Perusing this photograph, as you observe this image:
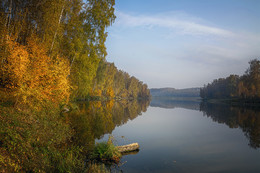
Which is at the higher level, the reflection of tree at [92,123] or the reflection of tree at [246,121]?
the reflection of tree at [92,123]

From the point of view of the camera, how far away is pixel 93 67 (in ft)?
66.6

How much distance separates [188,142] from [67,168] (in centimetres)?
1150

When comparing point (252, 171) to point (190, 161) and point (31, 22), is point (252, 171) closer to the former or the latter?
point (190, 161)

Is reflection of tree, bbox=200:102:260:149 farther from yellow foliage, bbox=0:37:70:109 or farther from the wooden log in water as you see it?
yellow foliage, bbox=0:37:70:109

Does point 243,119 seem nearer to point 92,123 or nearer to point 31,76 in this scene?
point 92,123

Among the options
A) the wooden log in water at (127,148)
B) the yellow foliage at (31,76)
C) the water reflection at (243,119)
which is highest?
the yellow foliage at (31,76)

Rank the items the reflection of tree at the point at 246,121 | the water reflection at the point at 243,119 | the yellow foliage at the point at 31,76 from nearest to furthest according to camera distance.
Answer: the yellow foliage at the point at 31,76 < the reflection of tree at the point at 246,121 < the water reflection at the point at 243,119

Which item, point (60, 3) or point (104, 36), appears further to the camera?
point (104, 36)

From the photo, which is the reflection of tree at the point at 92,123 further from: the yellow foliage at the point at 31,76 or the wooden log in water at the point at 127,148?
the yellow foliage at the point at 31,76

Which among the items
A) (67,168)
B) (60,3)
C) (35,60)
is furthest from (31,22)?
(67,168)

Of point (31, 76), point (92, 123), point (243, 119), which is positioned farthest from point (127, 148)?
point (243, 119)

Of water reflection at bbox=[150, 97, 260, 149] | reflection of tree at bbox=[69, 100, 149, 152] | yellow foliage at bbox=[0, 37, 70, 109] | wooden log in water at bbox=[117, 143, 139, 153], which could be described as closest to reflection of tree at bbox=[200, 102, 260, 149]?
water reflection at bbox=[150, 97, 260, 149]

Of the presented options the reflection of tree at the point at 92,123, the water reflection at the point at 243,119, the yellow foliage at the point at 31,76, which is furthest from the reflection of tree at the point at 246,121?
the yellow foliage at the point at 31,76

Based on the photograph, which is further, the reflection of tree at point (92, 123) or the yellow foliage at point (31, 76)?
the reflection of tree at point (92, 123)
